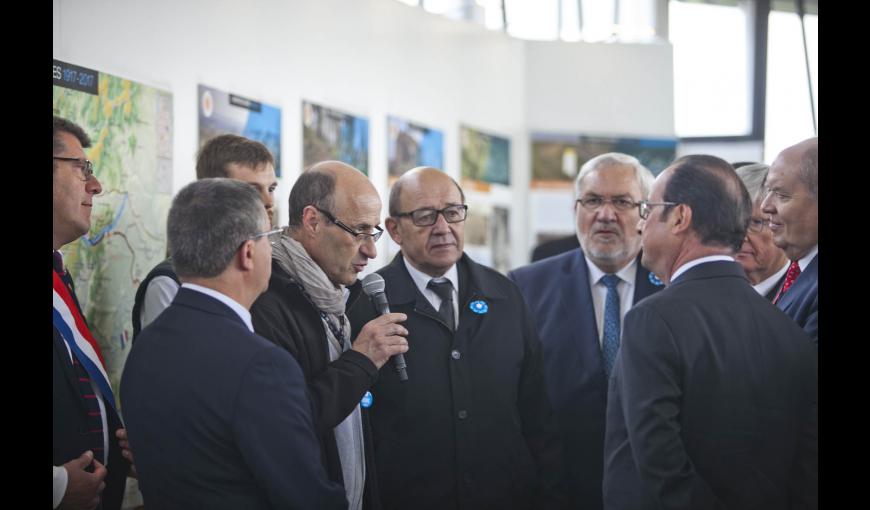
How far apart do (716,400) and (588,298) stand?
1.39m

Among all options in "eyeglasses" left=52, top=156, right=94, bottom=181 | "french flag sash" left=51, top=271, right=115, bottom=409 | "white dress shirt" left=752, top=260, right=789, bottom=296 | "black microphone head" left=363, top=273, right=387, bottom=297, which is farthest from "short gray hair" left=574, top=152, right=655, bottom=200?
"french flag sash" left=51, top=271, right=115, bottom=409

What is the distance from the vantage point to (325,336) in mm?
2812

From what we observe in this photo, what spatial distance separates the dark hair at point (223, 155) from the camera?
3.65 meters

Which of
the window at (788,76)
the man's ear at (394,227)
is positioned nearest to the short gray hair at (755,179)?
the man's ear at (394,227)

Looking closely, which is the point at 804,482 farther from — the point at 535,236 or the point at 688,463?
the point at 535,236

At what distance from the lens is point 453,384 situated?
10.6ft

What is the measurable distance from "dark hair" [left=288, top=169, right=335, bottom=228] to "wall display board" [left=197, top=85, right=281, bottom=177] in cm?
148

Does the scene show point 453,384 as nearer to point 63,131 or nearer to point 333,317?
point 333,317

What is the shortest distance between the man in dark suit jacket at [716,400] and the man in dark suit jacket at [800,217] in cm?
27

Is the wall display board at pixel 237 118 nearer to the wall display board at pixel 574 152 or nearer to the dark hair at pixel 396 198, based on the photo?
the dark hair at pixel 396 198
